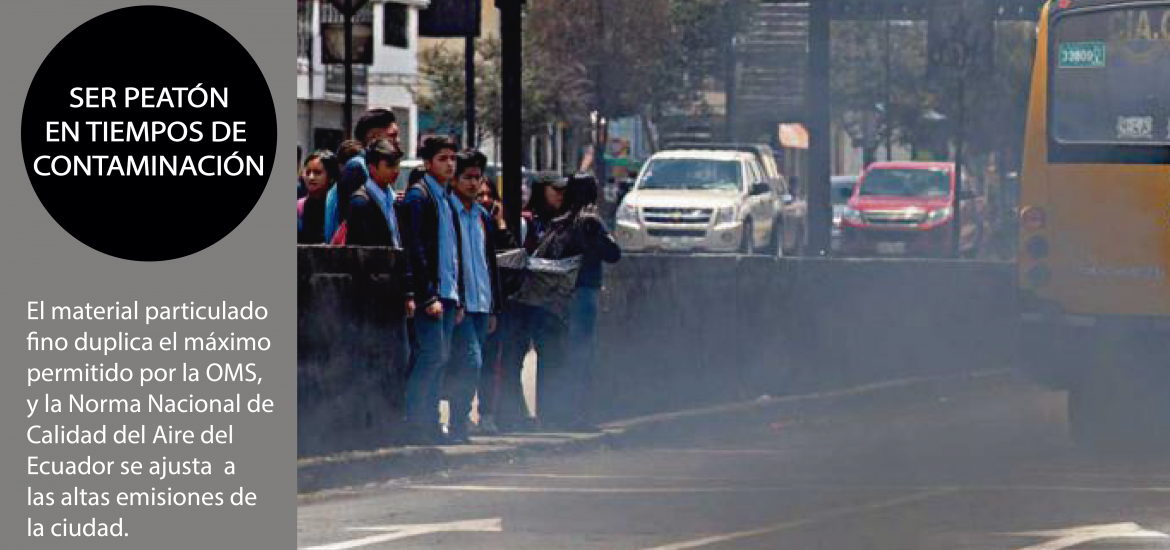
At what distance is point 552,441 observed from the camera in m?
18.0

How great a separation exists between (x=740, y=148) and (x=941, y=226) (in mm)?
6155

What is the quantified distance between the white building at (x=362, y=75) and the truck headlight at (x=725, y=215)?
22.5 meters

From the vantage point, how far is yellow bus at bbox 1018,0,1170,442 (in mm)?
19250

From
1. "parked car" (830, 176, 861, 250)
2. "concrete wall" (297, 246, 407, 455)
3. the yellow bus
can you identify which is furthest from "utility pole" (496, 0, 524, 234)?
"parked car" (830, 176, 861, 250)

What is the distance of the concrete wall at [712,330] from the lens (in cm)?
1605

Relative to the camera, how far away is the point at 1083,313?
19328 mm

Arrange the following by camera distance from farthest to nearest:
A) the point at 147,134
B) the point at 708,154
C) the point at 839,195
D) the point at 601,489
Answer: the point at 839,195
the point at 708,154
the point at 601,489
the point at 147,134

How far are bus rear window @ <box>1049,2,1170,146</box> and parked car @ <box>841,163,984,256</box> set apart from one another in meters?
30.9

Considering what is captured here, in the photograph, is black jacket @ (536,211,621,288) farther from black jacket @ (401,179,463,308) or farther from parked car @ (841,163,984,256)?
parked car @ (841,163,984,256)

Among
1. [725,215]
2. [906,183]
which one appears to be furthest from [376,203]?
[906,183]

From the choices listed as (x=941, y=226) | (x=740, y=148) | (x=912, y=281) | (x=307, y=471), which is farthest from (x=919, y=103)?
(x=307, y=471)

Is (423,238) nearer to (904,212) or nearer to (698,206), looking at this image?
(698,206)

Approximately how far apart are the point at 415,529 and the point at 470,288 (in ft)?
12.5

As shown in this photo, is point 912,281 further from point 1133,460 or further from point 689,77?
point 689,77
